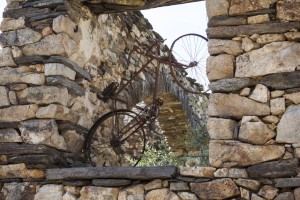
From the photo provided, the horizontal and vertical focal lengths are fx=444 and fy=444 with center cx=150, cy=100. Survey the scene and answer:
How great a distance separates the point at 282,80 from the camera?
9.73 ft

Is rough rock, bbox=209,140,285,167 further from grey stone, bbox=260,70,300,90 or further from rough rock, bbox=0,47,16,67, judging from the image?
rough rock, bbox=0,47,16,67

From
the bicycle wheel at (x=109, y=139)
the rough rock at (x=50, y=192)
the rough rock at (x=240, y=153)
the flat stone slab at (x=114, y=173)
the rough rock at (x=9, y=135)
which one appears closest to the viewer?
the rough rock at (x=240, y=153)

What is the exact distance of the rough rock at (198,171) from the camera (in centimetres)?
301

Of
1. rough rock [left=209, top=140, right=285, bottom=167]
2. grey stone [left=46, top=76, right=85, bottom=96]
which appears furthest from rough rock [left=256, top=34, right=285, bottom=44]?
grey stone [left=46, top=76, right=85, bottom=96]

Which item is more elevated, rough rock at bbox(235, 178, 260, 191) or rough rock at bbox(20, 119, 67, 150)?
rough rock at bbox(20, 119, 67, 150)

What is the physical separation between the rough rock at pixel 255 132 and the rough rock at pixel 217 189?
0.31m

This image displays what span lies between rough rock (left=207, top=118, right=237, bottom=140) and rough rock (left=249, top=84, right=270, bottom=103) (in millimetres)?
224

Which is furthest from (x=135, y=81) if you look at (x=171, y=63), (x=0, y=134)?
(x=0, y=134)

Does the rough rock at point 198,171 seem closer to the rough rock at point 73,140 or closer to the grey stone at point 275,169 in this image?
the grey stone at point 275,169

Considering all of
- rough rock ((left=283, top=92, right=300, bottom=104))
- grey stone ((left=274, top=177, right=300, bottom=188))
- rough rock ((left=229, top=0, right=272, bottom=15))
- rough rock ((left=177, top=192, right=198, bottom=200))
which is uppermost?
rough rock ((left=229, top=0, right=272, bottom=15))

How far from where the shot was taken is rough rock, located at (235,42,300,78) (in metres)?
2.97

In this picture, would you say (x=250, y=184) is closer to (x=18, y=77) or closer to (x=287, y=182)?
(x=287, y=182)

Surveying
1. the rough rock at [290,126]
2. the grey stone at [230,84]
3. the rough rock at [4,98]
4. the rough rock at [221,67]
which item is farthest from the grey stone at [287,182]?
the rough rock at [4,98]

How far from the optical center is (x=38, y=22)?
3975mm
